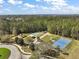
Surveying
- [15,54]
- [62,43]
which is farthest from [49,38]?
[15,54]

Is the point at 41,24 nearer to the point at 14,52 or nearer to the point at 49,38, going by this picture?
the point at 49,38

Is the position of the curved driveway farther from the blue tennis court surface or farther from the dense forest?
the blue tennis court surface

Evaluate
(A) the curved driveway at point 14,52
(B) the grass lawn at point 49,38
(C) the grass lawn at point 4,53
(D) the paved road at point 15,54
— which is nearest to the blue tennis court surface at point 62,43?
(B) the grass lawn at point 49,38

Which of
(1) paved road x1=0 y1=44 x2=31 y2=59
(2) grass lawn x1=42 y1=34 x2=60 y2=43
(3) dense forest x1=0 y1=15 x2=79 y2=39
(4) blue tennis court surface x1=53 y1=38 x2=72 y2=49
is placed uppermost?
(3) dense forest x1=0 y1=15 x2=79 y2=39

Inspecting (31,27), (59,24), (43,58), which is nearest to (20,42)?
(31,27)

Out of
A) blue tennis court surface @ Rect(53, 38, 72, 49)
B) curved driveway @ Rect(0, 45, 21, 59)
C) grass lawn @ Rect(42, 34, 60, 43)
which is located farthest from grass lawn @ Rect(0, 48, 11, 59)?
blue tennis court surface @ Rect(53, 38, 72, 49)

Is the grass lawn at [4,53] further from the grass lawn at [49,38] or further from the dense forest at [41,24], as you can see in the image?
the grass lawn at [49,38]

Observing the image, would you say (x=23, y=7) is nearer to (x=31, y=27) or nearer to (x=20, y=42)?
(x=31, y=27)

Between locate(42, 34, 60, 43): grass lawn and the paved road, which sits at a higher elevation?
locate(42, 34, 60, 43): grass lawn

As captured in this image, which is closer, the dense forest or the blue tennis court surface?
the blue tennis court surface
